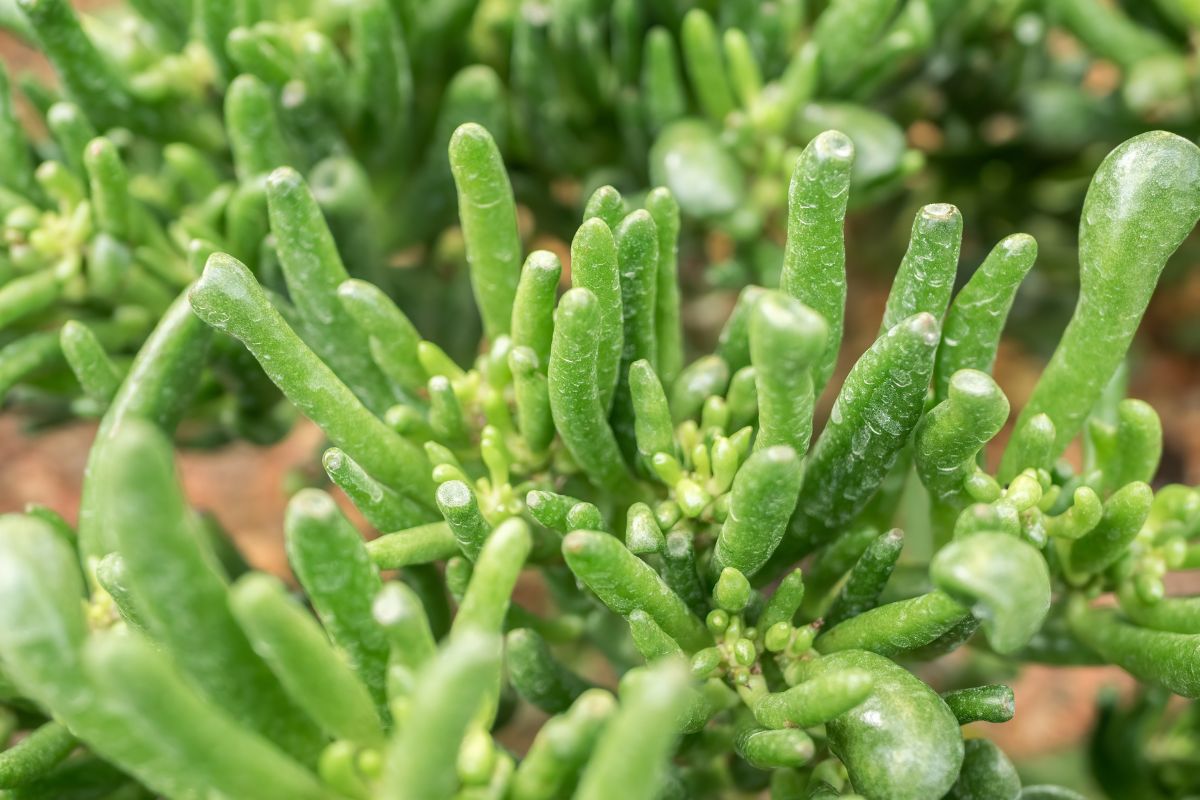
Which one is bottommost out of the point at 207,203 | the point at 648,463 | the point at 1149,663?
the point at 1149,663

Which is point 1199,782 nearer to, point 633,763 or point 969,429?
point 969,429

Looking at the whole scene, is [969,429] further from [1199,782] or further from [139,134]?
[139,134]

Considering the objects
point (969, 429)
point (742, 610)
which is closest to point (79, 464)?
point (742, 610)

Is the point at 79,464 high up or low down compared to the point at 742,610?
down

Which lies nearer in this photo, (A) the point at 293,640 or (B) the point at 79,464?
(A) the point at 293,640

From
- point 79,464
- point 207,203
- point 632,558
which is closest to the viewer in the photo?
point 632,558

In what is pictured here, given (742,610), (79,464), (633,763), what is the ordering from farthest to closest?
1. (79,464)
2. (742,610)
3. (633,763)
